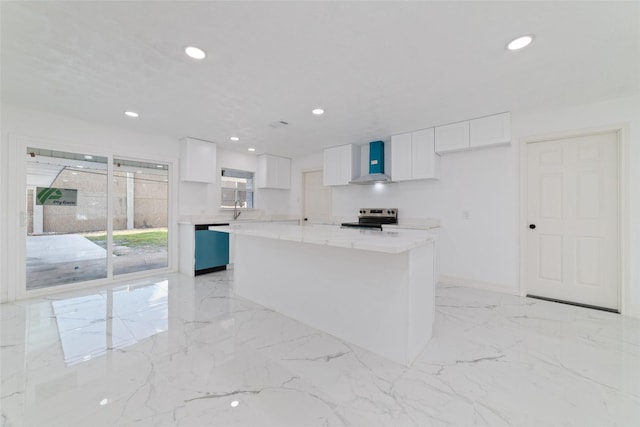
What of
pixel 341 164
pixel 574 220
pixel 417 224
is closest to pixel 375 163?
pixel 341 164

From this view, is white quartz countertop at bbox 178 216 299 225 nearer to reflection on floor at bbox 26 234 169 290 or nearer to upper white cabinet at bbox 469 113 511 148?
reflection on floor at bbox 26 234 169 290

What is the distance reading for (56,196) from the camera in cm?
353

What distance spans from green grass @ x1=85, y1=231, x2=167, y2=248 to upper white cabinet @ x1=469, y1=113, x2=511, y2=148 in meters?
5.10

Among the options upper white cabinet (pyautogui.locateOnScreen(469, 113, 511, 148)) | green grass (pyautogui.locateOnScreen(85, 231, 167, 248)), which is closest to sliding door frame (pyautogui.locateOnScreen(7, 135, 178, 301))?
green grass (pyautogui.locateOnScreen(85, 231, 167, 248))

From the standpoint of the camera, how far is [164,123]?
12.2 ft

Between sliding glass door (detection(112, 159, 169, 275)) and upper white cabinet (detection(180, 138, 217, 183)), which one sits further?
upper white cabinet (detection(180, 138, 217, 183))

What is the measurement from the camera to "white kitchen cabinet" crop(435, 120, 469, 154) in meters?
3.54

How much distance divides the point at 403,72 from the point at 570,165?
8.23 ft

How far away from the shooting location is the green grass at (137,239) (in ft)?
12.7

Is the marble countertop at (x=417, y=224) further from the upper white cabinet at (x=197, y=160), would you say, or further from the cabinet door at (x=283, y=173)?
the upper white cabinet at (x=197, y=160)

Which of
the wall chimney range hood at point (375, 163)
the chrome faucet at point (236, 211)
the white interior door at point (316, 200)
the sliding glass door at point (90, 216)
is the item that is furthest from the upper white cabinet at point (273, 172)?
the wall chimney range hood at point (375, 163)

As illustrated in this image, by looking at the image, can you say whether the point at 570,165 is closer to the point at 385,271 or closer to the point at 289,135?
the point at 385,271

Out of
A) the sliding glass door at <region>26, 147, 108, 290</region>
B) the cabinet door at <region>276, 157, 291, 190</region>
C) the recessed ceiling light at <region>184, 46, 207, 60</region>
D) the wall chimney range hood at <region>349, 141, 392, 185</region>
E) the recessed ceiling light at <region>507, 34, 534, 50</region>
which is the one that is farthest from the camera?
the cabinet door at <region>276, 157, 291, 190</region>

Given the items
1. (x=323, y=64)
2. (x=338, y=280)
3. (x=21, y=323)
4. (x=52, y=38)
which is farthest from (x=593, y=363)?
(x=21, y=323)
